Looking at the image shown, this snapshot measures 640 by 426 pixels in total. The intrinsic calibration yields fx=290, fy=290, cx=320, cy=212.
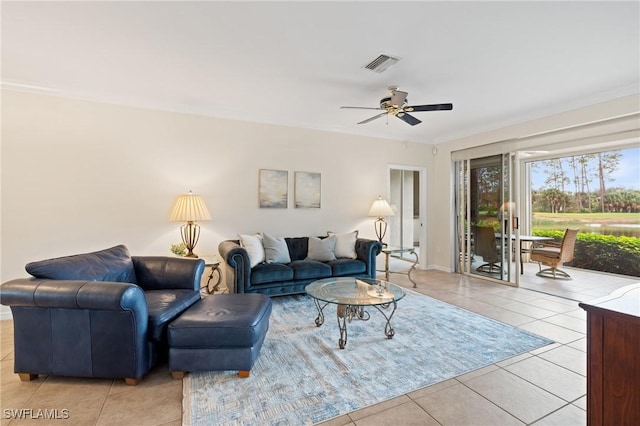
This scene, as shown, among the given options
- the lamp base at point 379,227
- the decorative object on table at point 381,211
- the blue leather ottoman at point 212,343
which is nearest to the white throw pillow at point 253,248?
the blue leather ottoman at point 212,343

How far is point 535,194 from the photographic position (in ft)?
23.0

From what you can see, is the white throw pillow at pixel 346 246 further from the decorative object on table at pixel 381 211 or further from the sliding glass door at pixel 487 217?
the sliding glass door at pixel 487 217

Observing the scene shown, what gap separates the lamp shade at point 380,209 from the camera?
16.3 ft

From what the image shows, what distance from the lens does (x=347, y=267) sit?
4.09m

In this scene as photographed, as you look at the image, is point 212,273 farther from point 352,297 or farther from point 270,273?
point 352,297

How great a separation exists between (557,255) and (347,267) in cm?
411

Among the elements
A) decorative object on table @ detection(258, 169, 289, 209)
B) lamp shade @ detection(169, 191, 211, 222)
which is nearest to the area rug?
lamp shade @ detection(169, 191, 211, 222)

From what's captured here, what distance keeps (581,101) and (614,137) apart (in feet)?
6.94

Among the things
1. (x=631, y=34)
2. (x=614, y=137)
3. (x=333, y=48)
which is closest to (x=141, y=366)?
(x=333, y=48)

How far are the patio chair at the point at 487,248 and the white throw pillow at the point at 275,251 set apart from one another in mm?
3576

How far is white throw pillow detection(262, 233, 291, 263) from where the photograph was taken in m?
3.99

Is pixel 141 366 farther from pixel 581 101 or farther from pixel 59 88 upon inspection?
pixel 581 101

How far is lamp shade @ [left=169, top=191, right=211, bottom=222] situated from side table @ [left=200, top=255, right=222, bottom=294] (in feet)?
1.76

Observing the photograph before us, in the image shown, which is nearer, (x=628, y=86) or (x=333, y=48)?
(x=333, y=48)
